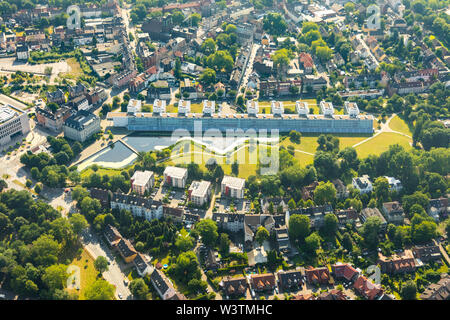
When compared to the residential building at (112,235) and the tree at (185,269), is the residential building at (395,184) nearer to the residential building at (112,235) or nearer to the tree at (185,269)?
the tree at (185,269)

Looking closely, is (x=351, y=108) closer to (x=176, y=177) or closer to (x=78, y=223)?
(x=176, y=177)

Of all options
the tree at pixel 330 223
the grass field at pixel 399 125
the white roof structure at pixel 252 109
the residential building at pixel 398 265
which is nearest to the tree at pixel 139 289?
the tree at pixel 330 223

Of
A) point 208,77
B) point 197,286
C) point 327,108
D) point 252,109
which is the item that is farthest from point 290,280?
point 208,77

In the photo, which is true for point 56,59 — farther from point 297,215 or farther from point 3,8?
point 297,215

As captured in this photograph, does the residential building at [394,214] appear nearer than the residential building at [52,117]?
Yes

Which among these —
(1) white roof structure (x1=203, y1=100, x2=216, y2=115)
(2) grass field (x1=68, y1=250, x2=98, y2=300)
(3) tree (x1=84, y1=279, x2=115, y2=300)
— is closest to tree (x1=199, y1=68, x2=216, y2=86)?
(1) white roof structure (x1=203, y1=100, x2=216, y2=115)

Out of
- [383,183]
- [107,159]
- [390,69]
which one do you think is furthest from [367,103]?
[107,159]

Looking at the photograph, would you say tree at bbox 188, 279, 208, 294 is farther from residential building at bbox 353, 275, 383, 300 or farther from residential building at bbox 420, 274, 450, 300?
residential building at bbox 420, 274, 450, 300
